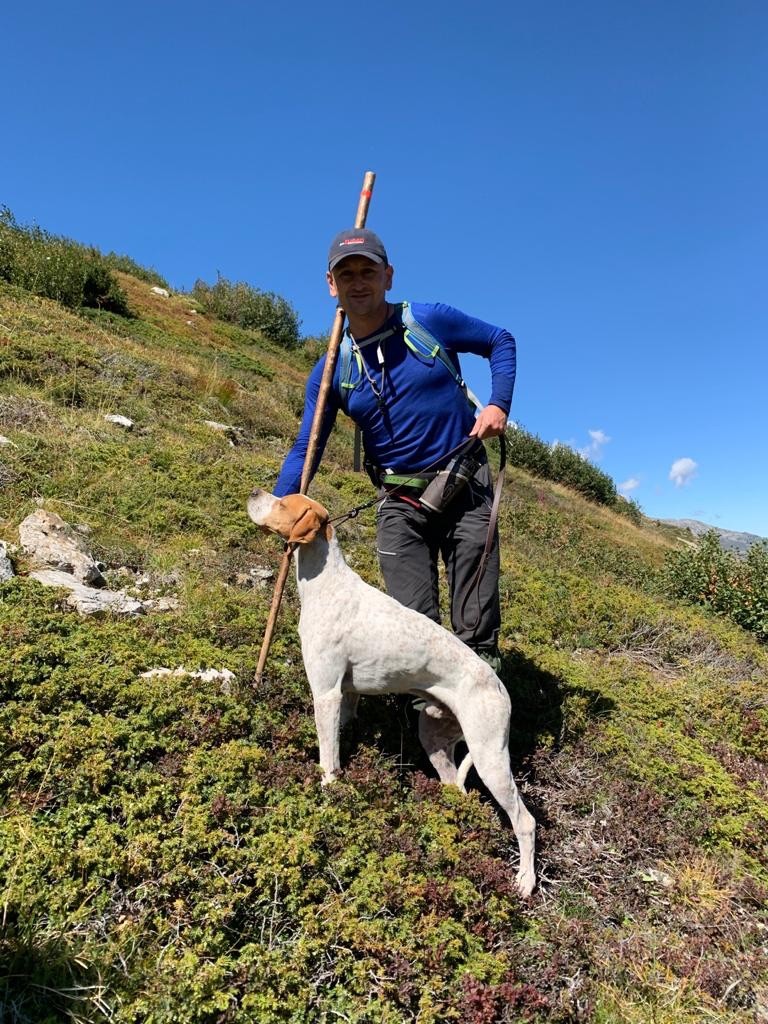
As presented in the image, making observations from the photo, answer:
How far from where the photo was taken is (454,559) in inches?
145

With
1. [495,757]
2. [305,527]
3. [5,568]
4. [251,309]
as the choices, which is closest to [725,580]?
[495,757]

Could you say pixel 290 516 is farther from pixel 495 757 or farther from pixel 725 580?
pixel 725 580

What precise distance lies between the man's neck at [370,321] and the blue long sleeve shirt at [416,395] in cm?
3

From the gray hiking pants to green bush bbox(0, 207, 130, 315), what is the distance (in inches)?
620

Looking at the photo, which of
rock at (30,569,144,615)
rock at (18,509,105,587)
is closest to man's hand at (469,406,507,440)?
rock at (30,569,144,615)

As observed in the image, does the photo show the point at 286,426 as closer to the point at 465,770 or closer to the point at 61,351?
the point at 61,351

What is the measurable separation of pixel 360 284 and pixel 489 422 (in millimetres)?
1044

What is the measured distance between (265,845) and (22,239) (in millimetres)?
20314

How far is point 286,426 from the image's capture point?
1318cm

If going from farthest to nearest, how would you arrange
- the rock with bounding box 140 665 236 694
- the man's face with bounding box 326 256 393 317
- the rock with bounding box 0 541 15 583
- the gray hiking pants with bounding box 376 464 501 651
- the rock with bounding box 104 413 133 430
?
the rock with bounding box 104 413 133 430 → the rock with bounding box 0 541 15 583 → the rock with bounding box 140 665 236 694 → the gray hiking pants with bounding box 376 464 501 651 → the man's face with bounding box 326 256 393 317

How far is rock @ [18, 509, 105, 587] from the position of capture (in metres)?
5.04

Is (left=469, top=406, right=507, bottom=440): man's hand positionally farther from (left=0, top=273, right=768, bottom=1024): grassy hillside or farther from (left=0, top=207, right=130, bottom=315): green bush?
(left=0, top=207, right=130, bottom=315): green bush

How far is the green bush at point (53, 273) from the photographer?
15445 mm

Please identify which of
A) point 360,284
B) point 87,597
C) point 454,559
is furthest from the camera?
point 87,597
